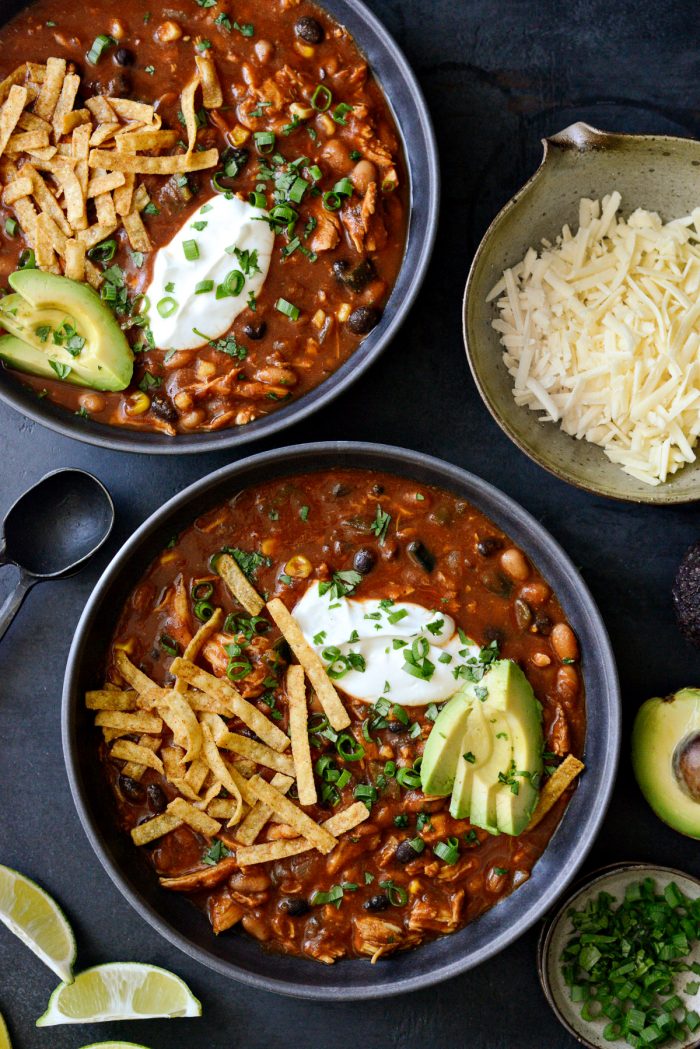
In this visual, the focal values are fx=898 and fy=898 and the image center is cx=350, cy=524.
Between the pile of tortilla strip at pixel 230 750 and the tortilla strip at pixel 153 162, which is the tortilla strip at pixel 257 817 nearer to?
the pile of tortilla strip at pixel 230 750

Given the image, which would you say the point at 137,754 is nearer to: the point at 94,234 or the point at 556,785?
the point at 556,785

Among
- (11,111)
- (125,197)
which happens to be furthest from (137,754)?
(11,111)

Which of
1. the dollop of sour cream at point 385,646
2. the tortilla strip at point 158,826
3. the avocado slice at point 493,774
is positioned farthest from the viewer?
the tortilla strip at point 158,826

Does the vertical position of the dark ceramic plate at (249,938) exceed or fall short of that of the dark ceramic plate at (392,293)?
it falls short

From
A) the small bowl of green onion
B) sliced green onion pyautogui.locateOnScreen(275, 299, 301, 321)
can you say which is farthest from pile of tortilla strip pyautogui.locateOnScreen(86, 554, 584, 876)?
sliced green onion pyautogui.locateOnScreen(275, 299, 301, 321)

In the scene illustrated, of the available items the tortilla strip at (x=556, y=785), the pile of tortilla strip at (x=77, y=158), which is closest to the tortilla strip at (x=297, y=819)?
the tortilla strip at (x=556, y=785)

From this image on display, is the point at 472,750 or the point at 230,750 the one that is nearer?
the point at 472,750

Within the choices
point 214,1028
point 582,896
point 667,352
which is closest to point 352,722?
point 582,896
